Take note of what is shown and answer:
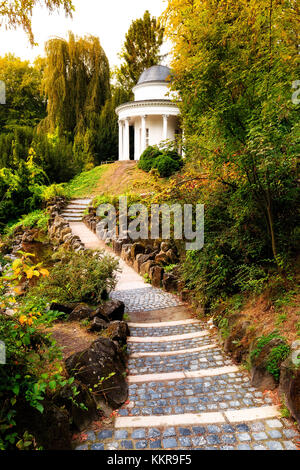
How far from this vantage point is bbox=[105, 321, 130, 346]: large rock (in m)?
4.33

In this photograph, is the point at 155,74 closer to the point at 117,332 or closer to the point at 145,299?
the point at 145,299

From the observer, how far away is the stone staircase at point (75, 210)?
1678 centimetres

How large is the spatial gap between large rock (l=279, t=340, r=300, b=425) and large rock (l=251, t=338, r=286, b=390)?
7.6 inches

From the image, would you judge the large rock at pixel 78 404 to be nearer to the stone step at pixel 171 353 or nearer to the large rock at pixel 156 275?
the stone step at pixel 171 353

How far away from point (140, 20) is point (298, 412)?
3954 cm

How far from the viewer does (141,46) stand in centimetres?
3462

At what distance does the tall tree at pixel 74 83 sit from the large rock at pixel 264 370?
82.5ft

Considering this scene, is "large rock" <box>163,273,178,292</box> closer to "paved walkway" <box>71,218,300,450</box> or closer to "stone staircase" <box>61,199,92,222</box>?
"paved walkway" <box>71,218,300,450</box>

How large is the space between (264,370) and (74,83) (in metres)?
27.9

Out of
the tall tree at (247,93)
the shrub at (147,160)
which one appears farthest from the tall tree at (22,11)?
the shrub at (147,160)

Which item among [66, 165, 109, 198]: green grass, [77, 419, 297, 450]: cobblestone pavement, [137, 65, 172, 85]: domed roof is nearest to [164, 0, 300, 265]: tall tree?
[77, 419, 297, 450]: cobblestone pavement
